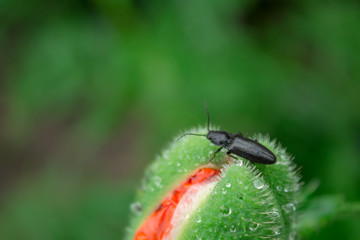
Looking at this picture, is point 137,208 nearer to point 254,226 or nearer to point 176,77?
point 254,226

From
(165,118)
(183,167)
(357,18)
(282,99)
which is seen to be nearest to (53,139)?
(165,118)

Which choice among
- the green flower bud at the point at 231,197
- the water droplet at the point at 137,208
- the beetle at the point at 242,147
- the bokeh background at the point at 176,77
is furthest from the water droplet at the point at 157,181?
the bokeh background at the point at 176,77

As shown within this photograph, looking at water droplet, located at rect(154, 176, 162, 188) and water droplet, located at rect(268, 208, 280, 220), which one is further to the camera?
water droplet, located at rect(154, 176, 162, 188)

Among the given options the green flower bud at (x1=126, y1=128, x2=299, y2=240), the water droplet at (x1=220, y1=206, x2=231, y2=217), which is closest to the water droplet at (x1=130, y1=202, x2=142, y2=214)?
the green flower bud at (x1=126, y1=128, x2=299, y2=240)

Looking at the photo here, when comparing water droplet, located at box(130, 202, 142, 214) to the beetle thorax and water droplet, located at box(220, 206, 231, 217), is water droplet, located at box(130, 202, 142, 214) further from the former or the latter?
water droplet, located at box(220, 206, 231, 217)

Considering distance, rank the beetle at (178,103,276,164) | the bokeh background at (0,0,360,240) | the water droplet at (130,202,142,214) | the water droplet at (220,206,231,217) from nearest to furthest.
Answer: the water droplet at (220,206,231,217) → the beetle at (178,103,276,164) → the water droplet at (130,202,142,214) → the bokeh background at (0,0,360,240)

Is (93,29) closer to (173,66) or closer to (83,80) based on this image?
(83,80)
